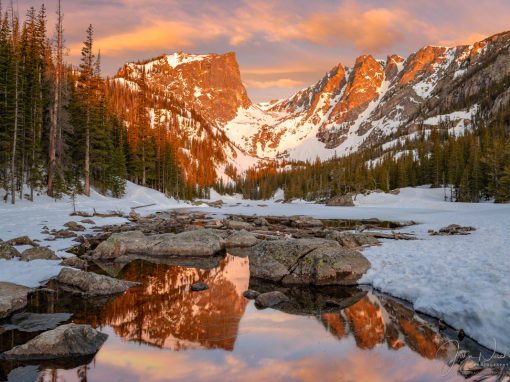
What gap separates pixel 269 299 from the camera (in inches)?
428

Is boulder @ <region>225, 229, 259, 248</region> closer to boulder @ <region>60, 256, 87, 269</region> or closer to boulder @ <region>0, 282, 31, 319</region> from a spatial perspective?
boulder @ <region>60, 256, 87, 269</region>

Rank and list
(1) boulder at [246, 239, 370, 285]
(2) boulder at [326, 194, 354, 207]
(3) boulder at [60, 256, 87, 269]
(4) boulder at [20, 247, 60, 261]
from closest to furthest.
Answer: (1) boulder at [246, 239, 370, 285], (4) boulder at [20, 247, 60, 261], (3) boulder at [60, 256, 87, 269], (2) boulder at [326, 194, 354, 207]

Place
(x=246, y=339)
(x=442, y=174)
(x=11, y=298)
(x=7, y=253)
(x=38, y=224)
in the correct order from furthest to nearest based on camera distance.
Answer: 1. (x=442, y=174)
2. (x=38, y=224)
3. (x=7, y=253)
4. (x=11, y=298)
5. (x=246, y=339)

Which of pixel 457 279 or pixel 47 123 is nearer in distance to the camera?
pixel 457 279

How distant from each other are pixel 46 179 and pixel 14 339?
37690 millimetres

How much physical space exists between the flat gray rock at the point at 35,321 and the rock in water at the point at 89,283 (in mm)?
1952

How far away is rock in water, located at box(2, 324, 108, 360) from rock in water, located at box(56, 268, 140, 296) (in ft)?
12.5

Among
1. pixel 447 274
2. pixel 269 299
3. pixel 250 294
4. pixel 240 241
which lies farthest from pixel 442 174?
pixel 269 299

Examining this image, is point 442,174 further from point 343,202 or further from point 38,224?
point 38,224

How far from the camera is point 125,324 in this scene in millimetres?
8914

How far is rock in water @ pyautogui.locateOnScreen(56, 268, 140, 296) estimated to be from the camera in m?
11.4

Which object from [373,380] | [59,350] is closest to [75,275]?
[59,350]

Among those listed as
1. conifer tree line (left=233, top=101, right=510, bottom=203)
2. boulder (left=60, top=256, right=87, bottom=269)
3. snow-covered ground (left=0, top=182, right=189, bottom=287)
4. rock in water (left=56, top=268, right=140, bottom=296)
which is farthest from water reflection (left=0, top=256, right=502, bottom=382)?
conifer tree line (left=233, top=101, right=510, bottom=203)

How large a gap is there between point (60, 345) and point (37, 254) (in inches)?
355
